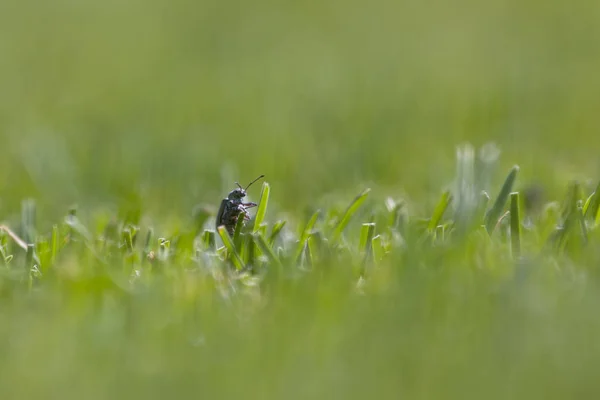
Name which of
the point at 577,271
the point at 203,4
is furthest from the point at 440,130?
the point at 203,4

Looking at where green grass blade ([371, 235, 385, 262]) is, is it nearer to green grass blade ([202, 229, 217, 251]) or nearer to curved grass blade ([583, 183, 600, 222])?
green grass blade ([202, 229, 217, 251])

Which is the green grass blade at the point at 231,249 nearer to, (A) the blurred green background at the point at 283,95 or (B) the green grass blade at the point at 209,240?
(B) the green grass blade at the point at 209,240

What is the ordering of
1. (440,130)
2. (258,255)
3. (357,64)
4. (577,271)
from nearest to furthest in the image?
Result: (577,271) < (258,255) < (440,130) < (357,64)

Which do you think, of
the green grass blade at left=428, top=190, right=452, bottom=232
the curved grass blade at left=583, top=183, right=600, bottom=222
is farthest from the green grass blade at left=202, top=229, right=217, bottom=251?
the curved grass blade at left=583, top=183, right=600, bottom=222

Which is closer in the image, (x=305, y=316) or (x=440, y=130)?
(x=305, y=316)

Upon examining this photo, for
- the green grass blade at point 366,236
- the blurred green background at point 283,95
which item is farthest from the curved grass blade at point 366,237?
the blurred green background at point 283,95

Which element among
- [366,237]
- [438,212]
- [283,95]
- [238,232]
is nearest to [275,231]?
[238,232]

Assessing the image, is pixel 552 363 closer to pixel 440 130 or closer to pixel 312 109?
pixel 440 130
